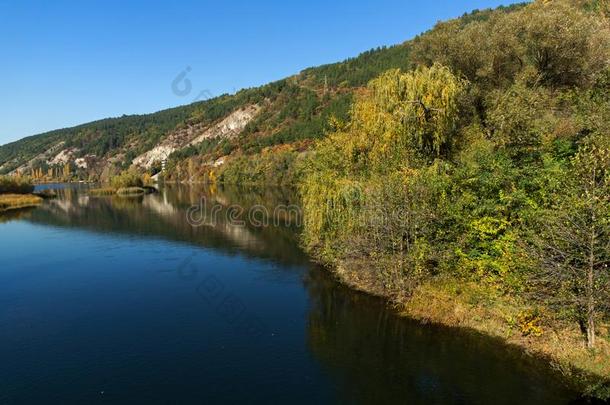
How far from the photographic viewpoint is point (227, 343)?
23.7m

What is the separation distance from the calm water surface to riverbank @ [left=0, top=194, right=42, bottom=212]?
70.3 metres

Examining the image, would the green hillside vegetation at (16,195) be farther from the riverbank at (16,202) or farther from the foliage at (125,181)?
the foliage at (125,181)

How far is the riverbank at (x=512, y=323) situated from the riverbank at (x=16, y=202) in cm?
10359

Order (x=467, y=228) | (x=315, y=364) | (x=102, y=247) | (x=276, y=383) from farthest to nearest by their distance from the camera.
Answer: (x=102, y=247) → (x=467, y=228) → (x=315, y=364) → (x=276, y=383)

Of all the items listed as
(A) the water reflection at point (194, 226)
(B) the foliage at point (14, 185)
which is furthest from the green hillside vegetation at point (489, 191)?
(B) the foliage at point (14, 185)

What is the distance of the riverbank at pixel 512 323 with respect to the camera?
18.6m

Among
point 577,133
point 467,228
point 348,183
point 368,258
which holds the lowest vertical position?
point 368,258

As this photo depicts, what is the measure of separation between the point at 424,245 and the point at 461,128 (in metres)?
11.5

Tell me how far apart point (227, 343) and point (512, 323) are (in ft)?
50.5

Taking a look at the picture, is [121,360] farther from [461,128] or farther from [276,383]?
[461,128]

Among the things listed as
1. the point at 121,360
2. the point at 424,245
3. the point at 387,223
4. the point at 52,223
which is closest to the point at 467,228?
the point at 424,245

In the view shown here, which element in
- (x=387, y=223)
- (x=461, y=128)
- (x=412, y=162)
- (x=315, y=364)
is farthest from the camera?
(x=461, y=128)

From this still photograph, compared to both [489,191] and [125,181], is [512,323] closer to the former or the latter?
[489,191]

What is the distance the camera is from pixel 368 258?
3067 cm
